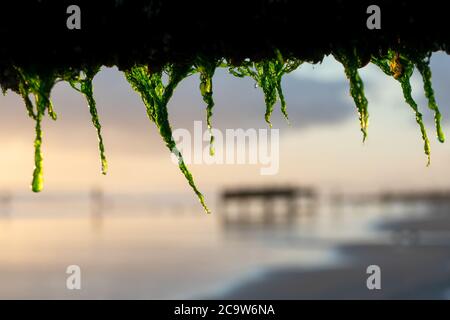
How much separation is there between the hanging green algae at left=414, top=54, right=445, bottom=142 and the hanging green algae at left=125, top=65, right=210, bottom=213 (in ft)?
2.28

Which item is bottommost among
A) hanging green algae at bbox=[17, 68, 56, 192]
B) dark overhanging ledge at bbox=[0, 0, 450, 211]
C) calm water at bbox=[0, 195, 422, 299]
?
calm water at bbox=[0, 195, 422, 299]

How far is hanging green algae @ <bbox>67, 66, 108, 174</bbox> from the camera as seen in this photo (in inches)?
75.1

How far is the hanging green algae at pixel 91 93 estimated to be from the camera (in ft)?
6.26

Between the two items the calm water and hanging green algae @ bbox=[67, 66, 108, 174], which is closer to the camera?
hanging green algae @ bbox=[67, 66, 108, 174]

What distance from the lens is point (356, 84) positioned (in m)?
2.09

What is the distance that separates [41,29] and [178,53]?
378 millimetres

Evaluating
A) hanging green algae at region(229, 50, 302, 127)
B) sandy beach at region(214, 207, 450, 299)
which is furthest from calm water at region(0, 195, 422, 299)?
hanging green algae at region(229, 50, 302, 127)

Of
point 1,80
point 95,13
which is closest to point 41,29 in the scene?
point 95,13

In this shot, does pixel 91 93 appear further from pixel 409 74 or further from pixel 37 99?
pixel 409 74

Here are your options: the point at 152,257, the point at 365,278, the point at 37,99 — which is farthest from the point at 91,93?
the point at 152,257

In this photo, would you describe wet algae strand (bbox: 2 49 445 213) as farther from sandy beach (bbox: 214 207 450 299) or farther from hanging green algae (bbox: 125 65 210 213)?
sandy beach (bbox: 214 207 450 299)

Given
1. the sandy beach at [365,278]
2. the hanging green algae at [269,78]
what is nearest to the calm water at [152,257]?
the sandy beach at [365,278]

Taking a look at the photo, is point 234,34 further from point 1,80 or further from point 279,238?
point 279,238

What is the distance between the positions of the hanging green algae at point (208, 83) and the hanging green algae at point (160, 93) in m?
0.04
